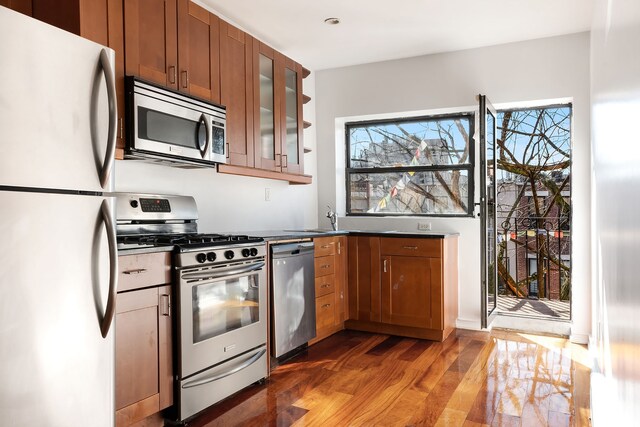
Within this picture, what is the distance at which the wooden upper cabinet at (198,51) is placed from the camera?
2.83 metres

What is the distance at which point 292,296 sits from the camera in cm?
330

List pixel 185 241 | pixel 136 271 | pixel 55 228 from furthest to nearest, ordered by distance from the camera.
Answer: pixel 185 241 → pixel 136 271 → pixel 55 228

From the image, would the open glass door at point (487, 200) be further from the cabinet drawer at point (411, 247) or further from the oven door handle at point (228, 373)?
the oven door handle at point (228, 373)

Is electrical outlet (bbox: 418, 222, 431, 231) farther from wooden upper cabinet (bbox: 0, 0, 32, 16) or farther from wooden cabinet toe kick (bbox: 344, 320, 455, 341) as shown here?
wooden upper cabinet (bbox: 0, 0, 32, 16)

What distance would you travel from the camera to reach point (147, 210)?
2812mm

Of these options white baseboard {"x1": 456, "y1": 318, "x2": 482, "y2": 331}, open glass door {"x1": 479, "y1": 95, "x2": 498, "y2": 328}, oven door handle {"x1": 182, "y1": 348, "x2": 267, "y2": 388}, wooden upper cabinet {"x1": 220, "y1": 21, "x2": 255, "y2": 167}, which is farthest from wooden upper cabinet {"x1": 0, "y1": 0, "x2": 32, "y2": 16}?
white baseboard {"x1": 456, "y1": 318, "x2": 482, "y2": 331}

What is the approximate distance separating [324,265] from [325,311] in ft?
1.24

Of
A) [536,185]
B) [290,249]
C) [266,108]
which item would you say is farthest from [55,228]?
[536,185]

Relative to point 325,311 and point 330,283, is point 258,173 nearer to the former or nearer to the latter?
point 330,283

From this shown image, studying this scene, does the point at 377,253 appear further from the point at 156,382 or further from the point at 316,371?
the point at 156,382

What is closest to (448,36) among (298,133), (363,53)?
(363,53)

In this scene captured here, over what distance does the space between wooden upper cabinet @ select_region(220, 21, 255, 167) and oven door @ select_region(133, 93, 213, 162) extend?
11.7 inches

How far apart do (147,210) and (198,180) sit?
623mm

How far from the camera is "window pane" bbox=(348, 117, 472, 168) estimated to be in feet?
14.9
